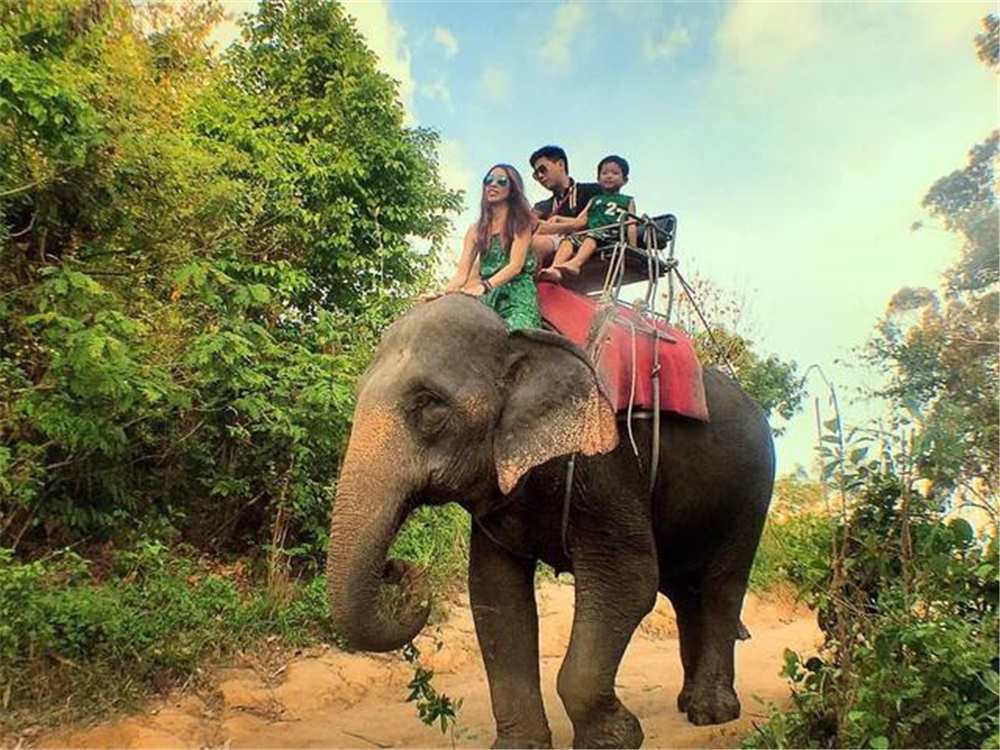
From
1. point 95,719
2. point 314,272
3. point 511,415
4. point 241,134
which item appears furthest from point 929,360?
point 95,719

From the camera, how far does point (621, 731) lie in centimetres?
397

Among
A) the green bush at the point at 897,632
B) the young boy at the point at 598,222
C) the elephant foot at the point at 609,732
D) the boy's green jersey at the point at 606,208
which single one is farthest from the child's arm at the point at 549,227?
the elephant foot at the point at 609,732

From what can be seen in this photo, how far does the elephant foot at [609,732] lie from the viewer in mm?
3924

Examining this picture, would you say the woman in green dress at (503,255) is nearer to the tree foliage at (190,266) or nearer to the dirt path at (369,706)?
the tree foliage at (190,266)

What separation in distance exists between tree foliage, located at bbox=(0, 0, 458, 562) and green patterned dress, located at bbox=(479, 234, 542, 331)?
6.67 ft

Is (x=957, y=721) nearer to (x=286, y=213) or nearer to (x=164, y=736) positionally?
(x=164, y=736)

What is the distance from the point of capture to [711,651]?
4969 mm

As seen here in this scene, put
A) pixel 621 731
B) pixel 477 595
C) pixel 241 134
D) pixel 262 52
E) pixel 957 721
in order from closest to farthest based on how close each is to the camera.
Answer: pixel 957 721, pixel 621 731, pixel 477 595, pixel 241 134, pixel 262 52

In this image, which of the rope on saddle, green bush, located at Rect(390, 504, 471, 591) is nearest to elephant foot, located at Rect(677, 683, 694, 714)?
the rope on saddle

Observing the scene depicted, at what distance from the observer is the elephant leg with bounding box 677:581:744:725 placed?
4.75 metres

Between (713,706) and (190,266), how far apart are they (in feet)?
12.8

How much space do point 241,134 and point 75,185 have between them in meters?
4.52

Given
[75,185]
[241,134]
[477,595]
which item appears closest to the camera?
[477,595]

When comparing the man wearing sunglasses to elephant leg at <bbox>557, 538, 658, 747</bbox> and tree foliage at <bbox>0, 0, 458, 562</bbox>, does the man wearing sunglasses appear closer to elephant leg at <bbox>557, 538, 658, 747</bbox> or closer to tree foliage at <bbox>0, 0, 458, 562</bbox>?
tree foliage at <bbox>0, 0, 458, 562</bbox>
